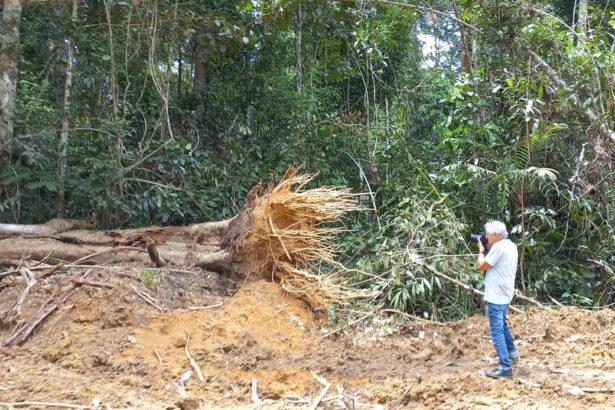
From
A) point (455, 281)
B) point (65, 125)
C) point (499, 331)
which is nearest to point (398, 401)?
point (499, 331)

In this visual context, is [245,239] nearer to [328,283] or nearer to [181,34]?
[328,283]

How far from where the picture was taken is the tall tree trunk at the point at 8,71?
21.9 feet

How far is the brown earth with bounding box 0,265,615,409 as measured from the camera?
134 inches

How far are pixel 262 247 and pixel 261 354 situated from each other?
1.48 meters

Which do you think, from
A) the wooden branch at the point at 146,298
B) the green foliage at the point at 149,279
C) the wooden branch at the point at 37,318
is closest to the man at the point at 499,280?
the wooden branch at the point at 146,298

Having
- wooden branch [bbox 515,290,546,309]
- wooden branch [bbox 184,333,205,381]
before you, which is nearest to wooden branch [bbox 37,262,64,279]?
wooden branch [bbox 184,333,205,381]

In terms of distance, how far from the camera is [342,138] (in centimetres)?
893

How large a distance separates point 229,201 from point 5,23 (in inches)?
159

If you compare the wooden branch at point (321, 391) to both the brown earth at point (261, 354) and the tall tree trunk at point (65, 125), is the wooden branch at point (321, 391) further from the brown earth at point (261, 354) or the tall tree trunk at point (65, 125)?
the tall tree trunk at point (65, 125)

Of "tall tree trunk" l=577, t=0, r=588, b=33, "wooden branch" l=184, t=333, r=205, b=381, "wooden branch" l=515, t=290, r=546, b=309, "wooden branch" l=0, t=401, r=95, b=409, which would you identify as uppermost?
"tall tree trunk" l=577, t=0, r=588, b=33

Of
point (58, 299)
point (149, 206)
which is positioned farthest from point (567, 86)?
point (58, 299)

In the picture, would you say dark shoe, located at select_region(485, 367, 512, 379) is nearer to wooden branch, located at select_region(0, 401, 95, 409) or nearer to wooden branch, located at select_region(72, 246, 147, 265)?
wooden branch, located at select_region(0, 401, 95, 409)

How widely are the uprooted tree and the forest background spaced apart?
794 millimetres

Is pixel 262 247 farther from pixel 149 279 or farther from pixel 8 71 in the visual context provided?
pixel 8 71
